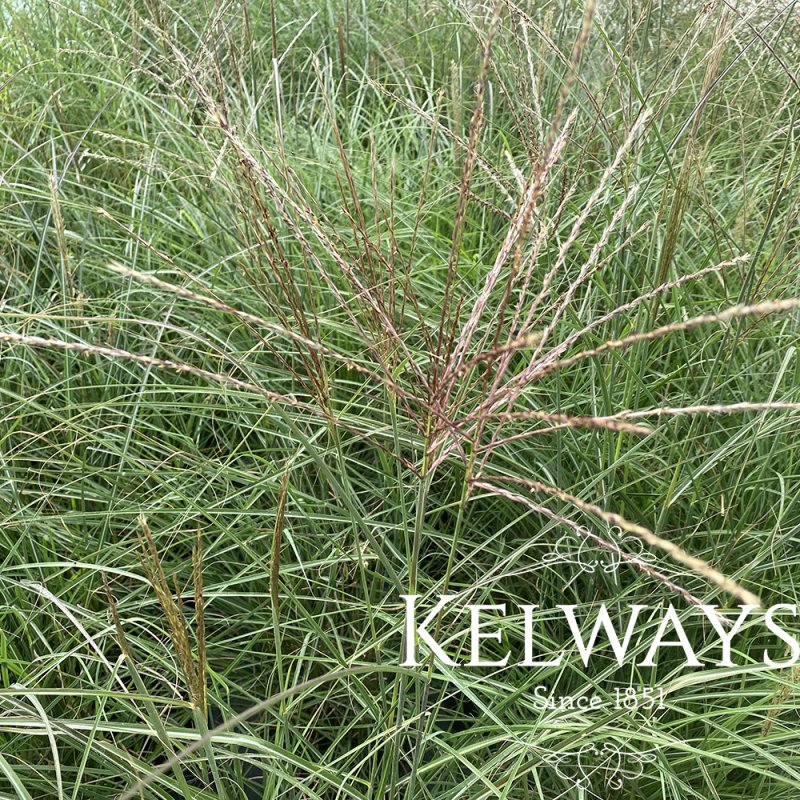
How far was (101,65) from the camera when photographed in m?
3.03

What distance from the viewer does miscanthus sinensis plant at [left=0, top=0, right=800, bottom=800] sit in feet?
3.85

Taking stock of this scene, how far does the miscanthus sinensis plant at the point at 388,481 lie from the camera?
117 cm

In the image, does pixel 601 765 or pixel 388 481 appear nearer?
pixel 601 765

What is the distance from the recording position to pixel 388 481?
1.74 metres

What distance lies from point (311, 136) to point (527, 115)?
3.37ft

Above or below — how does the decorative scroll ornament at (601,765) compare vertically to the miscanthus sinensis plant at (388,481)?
below

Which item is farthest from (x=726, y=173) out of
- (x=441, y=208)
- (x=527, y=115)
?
(x=527, y=115)

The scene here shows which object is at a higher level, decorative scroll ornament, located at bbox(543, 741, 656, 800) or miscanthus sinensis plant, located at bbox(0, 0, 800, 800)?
miscanthus sinensis plant, located at bbox(0, 0, 800, 800)

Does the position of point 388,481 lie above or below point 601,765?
above

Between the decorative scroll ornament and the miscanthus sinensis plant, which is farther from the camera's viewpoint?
the decorative scroll ornament

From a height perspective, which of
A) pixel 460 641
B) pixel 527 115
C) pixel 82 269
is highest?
pixel 527 115

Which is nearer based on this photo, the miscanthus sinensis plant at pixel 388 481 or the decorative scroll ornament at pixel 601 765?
the miscanthus sinensis plant at pixel 388 481

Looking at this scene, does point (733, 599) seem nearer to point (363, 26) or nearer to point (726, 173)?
point (726, 173)

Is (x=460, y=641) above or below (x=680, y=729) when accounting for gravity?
above
